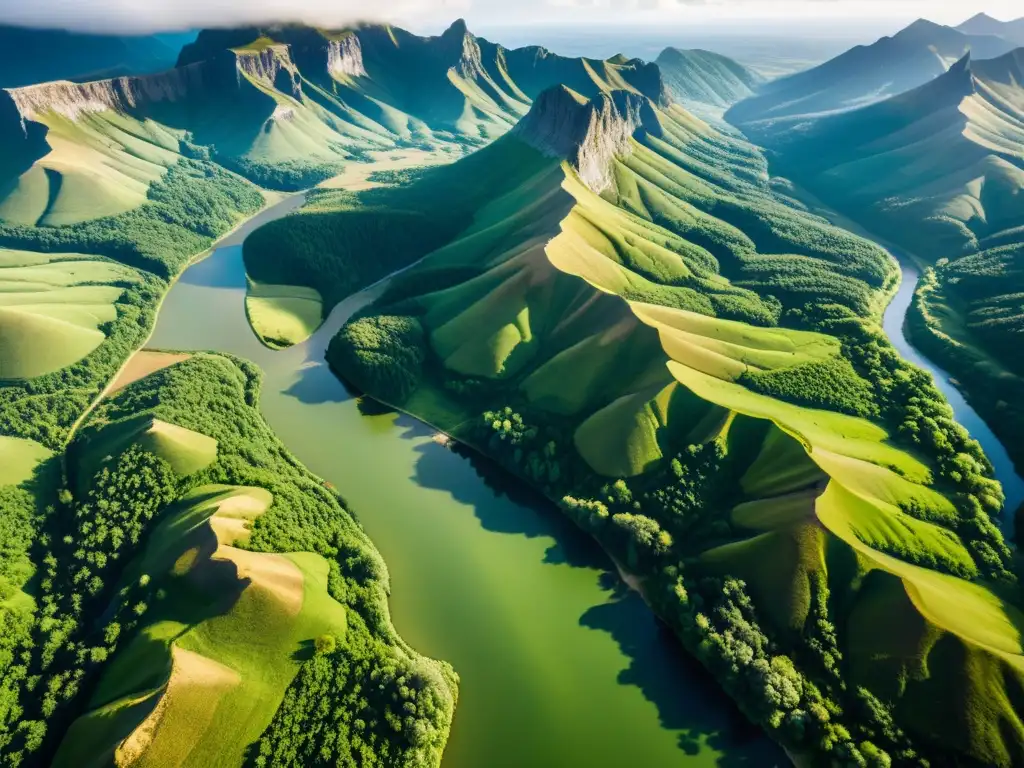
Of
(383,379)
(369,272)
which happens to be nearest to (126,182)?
(369,272)

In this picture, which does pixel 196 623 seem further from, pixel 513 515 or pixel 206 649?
pixel 513 515

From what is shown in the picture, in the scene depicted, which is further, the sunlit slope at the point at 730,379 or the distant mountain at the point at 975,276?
the distant mountain at the point at 975,276

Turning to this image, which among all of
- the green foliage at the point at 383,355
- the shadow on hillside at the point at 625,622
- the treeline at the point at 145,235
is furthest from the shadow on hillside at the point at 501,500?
the treeline at the point at 145,235

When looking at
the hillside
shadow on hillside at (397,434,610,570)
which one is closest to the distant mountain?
the hillside

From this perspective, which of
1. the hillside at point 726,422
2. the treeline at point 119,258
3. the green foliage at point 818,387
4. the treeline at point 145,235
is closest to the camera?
the hillside at point 726,422

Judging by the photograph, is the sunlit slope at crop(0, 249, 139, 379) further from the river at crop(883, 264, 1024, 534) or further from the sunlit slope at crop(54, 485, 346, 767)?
the river at crop(883, 264, 1024, 534)

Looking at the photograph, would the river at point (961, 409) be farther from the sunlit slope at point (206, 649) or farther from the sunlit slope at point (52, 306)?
the sunlit slope at point (52, 306)

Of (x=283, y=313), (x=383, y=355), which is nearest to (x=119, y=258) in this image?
(x=283, y=313)
